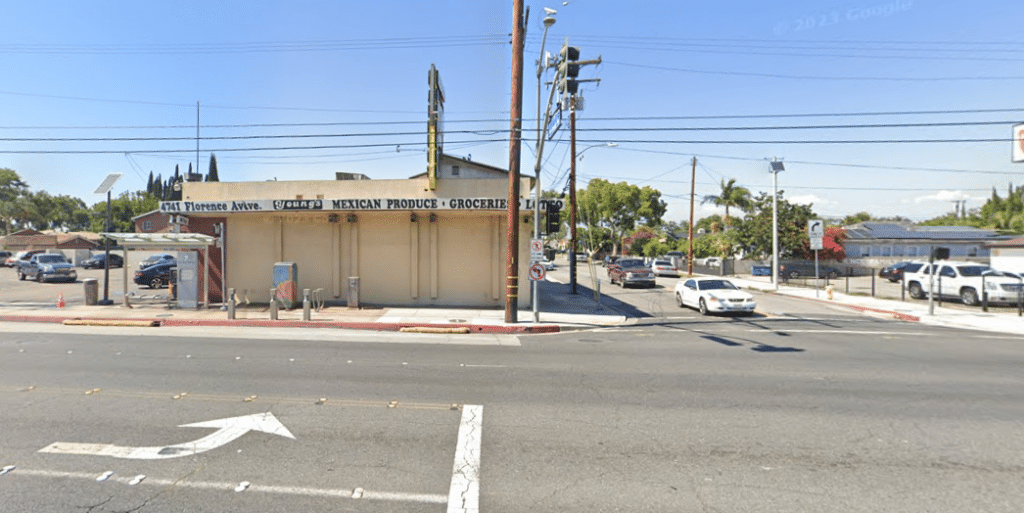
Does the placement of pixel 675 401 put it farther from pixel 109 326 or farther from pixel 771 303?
pixel 771 303

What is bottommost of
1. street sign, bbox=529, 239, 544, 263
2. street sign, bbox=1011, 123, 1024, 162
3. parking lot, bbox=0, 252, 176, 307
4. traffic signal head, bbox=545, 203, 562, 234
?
parking lot, bbox=0, 252, 176, 307

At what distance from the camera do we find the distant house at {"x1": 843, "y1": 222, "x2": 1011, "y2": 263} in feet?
158

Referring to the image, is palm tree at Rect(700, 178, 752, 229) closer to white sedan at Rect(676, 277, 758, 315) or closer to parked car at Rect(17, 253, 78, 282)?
white sedan at Rect(676, 277, 758, 315)

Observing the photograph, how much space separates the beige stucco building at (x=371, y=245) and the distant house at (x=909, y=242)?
43.4 meters

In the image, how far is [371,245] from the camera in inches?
765

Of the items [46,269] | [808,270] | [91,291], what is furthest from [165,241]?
[808,270]

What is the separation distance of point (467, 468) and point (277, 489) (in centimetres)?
165

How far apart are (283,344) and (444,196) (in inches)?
339

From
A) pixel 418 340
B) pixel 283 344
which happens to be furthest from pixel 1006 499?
pixel 283 344

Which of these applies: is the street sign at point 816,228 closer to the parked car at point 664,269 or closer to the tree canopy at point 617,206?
the parked car at point 664,269

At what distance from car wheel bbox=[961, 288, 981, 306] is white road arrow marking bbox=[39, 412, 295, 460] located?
25.5m

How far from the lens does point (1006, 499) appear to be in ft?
13.7

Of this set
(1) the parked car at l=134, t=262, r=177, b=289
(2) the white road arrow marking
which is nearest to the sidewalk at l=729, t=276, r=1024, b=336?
(2) the white road arrow marking

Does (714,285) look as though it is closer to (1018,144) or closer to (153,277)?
(1018,144)
